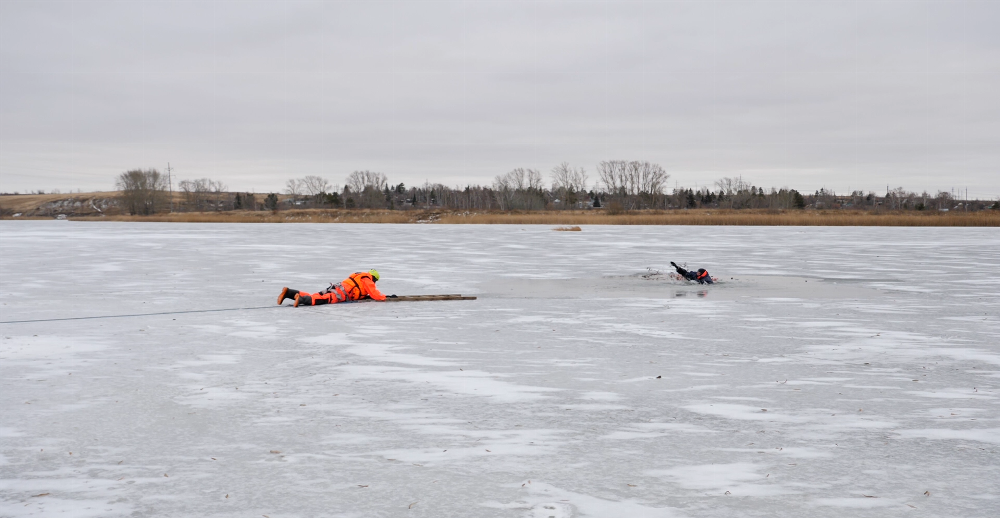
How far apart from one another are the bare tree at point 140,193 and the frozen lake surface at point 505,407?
10511 cm


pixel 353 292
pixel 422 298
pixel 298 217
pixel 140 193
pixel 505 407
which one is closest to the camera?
pixel 505 407

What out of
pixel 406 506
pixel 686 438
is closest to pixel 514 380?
pixel 686 438

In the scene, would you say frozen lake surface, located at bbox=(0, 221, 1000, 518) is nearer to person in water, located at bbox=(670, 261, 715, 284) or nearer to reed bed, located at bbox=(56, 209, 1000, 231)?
person in water, located at bbox=(670, 261, 715, 284)

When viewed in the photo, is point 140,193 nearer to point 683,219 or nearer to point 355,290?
point 683,219

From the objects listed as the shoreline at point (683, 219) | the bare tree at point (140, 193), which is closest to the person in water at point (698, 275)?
the shoreline at point (683, 219)

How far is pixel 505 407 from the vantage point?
17.8ft

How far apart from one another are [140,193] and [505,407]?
114 metres

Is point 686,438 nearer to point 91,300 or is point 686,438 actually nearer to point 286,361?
point 286,361

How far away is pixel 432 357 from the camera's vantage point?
731cm

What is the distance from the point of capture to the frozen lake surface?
12.3 ft

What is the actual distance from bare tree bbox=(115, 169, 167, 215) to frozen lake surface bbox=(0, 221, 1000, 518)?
345 ft

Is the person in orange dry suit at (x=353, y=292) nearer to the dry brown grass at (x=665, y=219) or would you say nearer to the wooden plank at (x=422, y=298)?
the wooden plank at (x=422, y=298)

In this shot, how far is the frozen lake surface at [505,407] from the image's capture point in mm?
3736

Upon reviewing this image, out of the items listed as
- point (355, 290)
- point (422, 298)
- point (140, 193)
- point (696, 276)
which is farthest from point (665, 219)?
point (140, 193)
